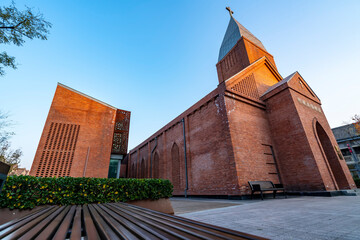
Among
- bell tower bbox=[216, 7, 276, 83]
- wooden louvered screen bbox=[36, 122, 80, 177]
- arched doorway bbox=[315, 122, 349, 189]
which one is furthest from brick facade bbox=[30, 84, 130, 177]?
arched doorway bbox=[315, 122, 349, 189]

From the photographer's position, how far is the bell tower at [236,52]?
46.3ft

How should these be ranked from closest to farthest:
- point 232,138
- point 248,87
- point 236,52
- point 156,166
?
point 232,138, point 248,87, point 236,52, point 156,166

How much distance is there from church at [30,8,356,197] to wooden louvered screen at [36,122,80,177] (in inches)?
2.3

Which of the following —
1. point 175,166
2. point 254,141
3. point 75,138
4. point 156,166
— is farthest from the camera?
point 156,166

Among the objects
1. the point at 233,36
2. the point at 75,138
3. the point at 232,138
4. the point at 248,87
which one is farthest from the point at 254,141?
the point at 75,138

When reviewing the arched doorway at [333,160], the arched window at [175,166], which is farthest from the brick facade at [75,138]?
the arched doorway at [333,160]

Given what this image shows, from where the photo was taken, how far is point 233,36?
16.4 m

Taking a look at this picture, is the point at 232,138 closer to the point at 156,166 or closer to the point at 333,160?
the point at 333,160

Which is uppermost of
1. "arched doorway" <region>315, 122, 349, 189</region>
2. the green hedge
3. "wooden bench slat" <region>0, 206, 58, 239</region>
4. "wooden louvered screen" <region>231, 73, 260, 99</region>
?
"wooden louvered screen" <region>231, 73, 260, 99</region>

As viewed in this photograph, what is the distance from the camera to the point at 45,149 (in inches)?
478

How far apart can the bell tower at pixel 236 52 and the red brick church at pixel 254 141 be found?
39.3 inches

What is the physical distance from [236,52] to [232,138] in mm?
10312

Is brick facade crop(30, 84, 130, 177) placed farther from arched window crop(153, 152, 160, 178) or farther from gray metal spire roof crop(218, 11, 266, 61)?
gray metal spire roof crop(218, 11, 266, 61)

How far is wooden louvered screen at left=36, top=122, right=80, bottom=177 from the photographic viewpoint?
11.9m
